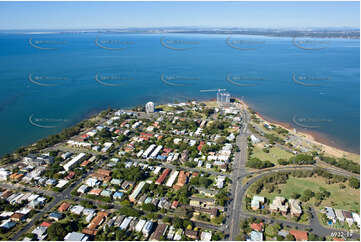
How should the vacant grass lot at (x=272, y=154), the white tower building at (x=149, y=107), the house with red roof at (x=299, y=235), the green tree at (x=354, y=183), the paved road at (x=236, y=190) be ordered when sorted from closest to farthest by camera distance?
the house with red roof at (x=299, y=235), the paved road at (x=236, y=190), the green tree at (x=354, y=183), the vacant grass lot at (x=272, y=154), the white tower building at (x=149, y=107)

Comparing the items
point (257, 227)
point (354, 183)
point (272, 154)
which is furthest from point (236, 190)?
point (354, 183)

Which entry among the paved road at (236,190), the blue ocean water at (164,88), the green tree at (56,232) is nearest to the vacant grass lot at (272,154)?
the paved road at (236,190)

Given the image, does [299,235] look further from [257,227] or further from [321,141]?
[321,141]

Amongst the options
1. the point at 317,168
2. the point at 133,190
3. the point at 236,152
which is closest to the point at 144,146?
the point at 133,190

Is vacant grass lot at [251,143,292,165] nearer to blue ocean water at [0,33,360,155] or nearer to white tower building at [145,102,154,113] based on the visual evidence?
blue ocean water at [0,33,360,155]

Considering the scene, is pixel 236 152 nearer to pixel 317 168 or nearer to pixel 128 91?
pixel 317 168

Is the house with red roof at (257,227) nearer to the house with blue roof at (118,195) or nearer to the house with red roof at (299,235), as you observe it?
the house with red roof at (299,235)
